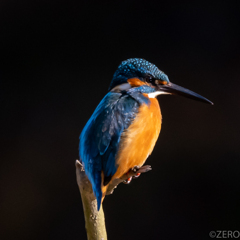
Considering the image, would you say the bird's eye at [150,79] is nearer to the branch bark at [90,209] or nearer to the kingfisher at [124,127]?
the kingfisher at [124,127]

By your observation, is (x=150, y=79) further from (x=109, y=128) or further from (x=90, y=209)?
(x=90, y=209)

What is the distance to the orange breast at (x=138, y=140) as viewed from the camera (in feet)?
2.88

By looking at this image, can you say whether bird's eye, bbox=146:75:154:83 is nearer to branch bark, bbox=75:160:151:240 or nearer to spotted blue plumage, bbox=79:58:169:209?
spotted blue plumage, bbox=79:58:169:209

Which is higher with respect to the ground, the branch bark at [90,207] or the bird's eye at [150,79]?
the bird's eye at [150,79]

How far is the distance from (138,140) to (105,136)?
3.5 inches

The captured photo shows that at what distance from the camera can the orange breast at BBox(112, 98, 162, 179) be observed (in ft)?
2.88

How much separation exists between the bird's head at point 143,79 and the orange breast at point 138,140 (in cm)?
6

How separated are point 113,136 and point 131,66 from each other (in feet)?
0.70

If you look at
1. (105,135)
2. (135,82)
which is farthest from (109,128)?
(135,82)

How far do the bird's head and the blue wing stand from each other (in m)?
0.07

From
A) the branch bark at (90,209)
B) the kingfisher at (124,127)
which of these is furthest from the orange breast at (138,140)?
the branch bark at (90,209)

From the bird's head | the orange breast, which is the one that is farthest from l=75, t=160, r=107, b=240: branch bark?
the bird's head

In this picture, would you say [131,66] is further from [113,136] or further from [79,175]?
[79,175]

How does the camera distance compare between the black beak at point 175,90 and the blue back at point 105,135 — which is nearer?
the blue back at point 105,135
